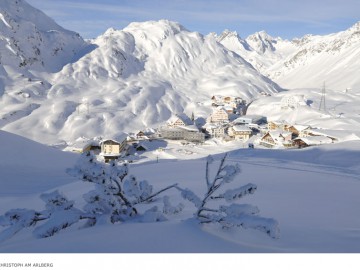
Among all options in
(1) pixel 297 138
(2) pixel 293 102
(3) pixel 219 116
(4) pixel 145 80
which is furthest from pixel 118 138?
(4) pixel 145 80

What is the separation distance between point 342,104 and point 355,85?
7050 centimetres

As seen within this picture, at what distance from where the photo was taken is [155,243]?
15.0ft

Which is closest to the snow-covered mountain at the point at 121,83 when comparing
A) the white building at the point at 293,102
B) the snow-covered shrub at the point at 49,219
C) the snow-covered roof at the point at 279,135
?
the white building at the point at 293,102

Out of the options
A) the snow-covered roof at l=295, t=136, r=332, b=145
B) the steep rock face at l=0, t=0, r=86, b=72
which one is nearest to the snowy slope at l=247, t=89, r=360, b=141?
the snow-covered roof at l=295, t=136, r=332, b=145

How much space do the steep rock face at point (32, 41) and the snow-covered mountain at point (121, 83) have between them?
69cm

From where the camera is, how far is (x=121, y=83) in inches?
4825

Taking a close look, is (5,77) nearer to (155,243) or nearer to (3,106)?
(3,106)

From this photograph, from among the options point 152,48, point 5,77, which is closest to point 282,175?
point 5,77

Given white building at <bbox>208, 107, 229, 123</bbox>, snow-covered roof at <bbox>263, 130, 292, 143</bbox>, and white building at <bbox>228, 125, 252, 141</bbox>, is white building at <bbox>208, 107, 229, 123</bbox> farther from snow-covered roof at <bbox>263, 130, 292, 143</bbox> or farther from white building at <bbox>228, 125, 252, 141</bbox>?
snow-covered roof at <bbox>263, 130, 292, 143</bbox>

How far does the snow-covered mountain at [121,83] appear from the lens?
294ft

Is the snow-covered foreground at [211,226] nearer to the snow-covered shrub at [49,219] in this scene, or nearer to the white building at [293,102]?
the snow-covered shrub at [49,219]

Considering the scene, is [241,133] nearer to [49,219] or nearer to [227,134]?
[227,134]

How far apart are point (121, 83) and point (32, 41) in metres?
42.6

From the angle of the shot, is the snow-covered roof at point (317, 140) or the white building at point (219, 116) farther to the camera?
the white building at point (219, 116)
